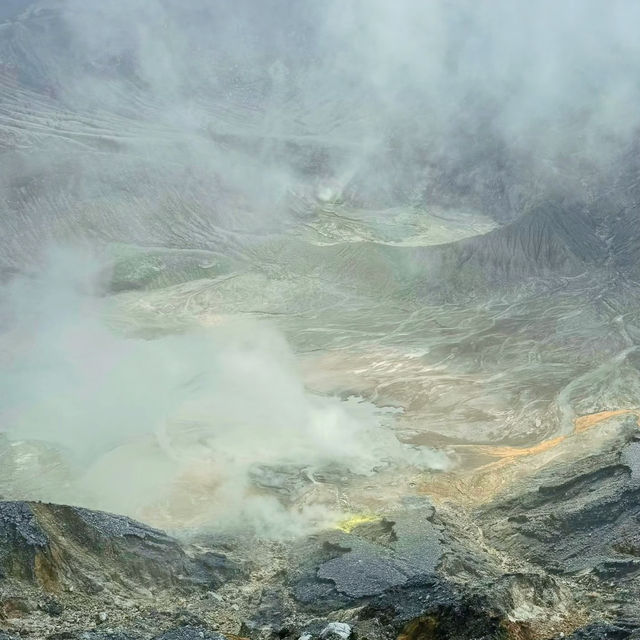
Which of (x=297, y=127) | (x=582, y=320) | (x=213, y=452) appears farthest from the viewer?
(x=297, y=127)

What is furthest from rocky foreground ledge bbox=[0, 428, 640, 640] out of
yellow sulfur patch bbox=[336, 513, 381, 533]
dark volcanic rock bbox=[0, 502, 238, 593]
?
yellow sulfur patch bbox=[336, 513, 381, 533]

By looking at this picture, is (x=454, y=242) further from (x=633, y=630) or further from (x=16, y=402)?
(x=633, y=630)

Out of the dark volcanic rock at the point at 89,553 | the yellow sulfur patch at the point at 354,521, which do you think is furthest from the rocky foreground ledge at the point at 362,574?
the yellow sulfur patch at the point at 354,521

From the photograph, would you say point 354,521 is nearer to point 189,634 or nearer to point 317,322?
point 189,634

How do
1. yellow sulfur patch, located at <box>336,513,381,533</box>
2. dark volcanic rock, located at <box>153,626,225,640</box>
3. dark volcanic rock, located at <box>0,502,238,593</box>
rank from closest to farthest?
dark volcanic rock, located at <box>153,626,225,640</box> → dark volcanic rock, located at <box>0,502,238,593</box> → yellow sulfur patch, located at <box>336,513,381,533</box>

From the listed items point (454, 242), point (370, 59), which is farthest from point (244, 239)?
point (370, 59)

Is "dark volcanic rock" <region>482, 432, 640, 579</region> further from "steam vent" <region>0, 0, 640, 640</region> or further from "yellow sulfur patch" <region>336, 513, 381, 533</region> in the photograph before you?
"yellow sulfur patch" <region>336, 513, 381, 533</region>
